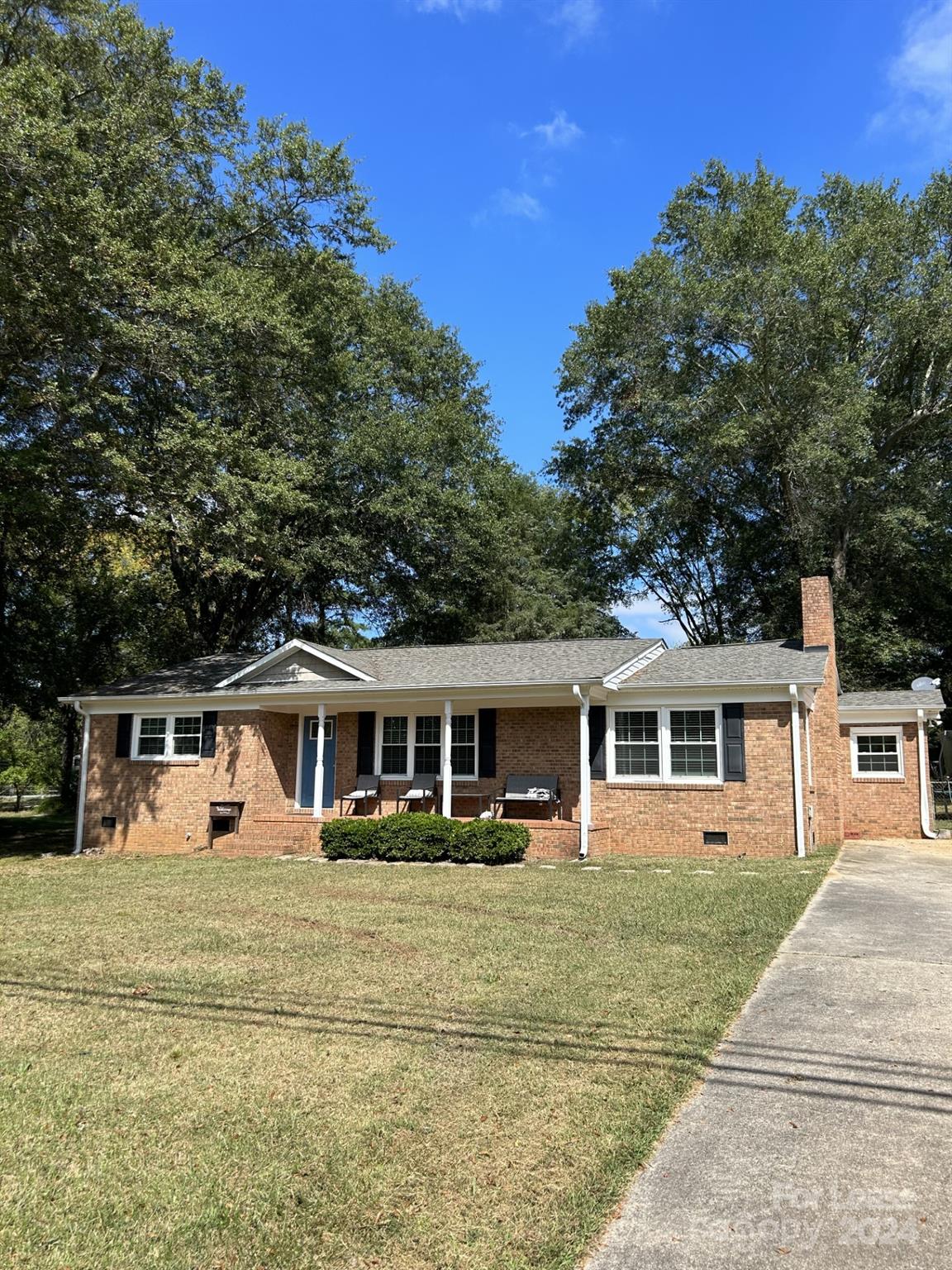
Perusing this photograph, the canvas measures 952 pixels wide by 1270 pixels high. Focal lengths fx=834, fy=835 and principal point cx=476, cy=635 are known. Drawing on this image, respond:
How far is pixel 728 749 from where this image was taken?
14.8m

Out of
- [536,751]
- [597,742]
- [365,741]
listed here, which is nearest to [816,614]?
[597,742]

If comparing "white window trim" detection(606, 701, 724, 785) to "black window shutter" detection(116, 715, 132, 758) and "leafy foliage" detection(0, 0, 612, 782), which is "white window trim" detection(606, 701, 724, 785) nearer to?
"leafy foliage" detection(0, 0, 612, 782)

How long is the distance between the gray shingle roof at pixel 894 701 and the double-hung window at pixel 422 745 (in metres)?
8.44

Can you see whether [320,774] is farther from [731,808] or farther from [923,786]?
[923,786]

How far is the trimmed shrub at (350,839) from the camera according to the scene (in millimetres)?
14284

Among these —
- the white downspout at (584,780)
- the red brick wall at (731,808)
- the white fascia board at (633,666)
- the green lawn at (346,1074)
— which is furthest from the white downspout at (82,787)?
the white fascia board at (633,666)

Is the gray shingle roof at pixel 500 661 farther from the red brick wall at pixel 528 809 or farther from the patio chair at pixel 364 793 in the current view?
the patio chair at pixel 364 793

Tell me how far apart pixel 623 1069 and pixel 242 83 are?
2272cm

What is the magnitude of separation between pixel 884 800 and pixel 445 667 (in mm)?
10249

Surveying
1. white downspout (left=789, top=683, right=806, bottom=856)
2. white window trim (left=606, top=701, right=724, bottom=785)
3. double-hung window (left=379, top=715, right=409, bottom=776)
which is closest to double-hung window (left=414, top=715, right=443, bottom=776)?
double-hung window (left=379, top=715, right=409, bottom=776)

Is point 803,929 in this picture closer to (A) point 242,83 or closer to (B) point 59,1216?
(B) point 59,1216

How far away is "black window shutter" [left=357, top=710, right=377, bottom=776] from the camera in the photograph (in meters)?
17.2

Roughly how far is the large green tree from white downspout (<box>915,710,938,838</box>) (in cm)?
740

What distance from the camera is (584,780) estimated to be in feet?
48.2
